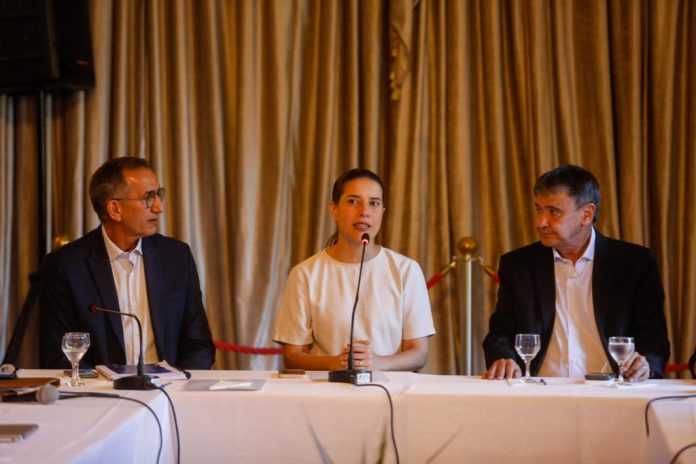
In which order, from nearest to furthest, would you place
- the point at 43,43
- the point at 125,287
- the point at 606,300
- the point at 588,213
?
the point at 606,300
the point at 588,213
the point at 125,287
the point at 43,43

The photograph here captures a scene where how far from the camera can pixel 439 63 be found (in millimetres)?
4316

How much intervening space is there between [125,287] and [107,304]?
0.40 feet

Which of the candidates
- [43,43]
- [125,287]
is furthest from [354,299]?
[43,43]

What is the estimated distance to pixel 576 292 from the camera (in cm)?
316

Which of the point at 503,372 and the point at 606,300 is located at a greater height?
the point at 606,300

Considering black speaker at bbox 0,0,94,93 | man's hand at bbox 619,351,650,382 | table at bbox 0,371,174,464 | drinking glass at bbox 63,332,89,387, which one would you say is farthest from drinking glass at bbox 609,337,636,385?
black speaker at bbox 0,0,94,93

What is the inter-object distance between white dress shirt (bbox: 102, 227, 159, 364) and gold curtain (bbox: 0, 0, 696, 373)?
1091 millimetres

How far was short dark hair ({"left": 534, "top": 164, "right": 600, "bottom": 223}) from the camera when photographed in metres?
3.16

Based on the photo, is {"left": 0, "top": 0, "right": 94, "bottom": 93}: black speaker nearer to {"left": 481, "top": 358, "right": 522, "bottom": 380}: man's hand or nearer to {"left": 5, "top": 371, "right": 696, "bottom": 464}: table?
{"left": 5, "top": 371, "right": 696, "bottom": 464}: table

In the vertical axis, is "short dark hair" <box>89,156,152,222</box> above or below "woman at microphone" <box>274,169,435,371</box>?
above

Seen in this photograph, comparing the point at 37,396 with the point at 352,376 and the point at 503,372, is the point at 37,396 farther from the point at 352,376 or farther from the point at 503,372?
the point at 503,372

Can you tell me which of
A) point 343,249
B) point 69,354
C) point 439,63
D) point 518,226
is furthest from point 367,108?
point 69,354

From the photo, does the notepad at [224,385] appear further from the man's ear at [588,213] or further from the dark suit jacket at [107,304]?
the man's ear at [588,213]

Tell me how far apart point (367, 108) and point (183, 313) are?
151 cm
